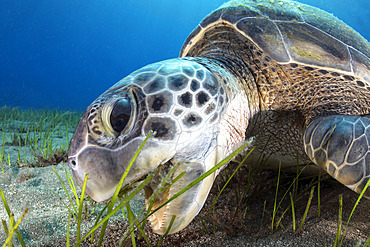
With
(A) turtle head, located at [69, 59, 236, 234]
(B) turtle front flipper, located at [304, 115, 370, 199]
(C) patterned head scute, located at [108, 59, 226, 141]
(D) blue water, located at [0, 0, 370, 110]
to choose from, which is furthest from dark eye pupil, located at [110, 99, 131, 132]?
(D) blue water, located at [0, 0, 370, 110]

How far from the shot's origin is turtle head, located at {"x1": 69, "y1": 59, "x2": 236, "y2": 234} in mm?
1025

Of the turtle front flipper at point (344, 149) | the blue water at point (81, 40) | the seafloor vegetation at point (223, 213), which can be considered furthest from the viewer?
the blue water at point (81, 40)

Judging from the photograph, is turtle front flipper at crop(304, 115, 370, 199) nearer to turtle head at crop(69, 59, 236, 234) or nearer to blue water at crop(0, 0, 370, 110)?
turtle head at crop(69, 59, 236, 234)

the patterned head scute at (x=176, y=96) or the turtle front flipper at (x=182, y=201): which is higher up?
the patterned head scute at (x=176, y=96)

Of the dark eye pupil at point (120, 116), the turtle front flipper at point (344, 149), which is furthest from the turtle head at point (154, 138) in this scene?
the turtle front flipper at point (344, 149)

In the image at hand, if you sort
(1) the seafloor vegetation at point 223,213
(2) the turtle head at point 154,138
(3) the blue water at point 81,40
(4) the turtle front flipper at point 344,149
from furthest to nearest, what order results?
(3) the blue water at point 81,40 → (4) the turtle front flipper at point 344,149 → (2) the turtle head at point 154,138 → (1) the seafloor vegetation at point 223,213

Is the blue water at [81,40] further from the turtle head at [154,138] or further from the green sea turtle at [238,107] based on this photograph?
the turtle head at [154,138]

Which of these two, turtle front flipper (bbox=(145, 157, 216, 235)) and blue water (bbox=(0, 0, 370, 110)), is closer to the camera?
turtle front flipper (bbox=(145, 157, 216, 235))

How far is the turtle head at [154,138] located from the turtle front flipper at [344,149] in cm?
64

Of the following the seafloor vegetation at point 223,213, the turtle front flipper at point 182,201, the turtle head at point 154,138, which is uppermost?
the turtle head at point 154,138

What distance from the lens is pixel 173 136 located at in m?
1.10

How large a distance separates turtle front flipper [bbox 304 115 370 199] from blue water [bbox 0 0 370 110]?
6538cm

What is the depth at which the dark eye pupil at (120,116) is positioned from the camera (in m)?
1.11

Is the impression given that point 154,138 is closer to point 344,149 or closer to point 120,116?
point 120,116
